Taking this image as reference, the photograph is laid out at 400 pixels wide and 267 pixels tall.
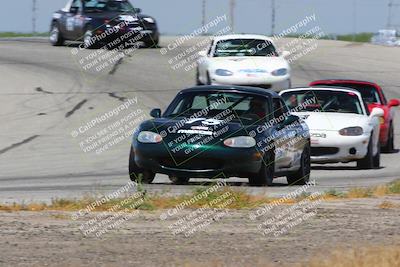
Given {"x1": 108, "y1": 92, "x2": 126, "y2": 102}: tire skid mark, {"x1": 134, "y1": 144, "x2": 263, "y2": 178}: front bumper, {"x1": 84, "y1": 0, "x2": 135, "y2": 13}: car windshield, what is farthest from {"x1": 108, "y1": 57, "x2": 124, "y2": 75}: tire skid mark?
{"x1": 134, "y1": 144, "x2": 263, "y2": 178}: front bumper

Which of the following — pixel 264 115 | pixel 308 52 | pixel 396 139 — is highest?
pixel 264 115

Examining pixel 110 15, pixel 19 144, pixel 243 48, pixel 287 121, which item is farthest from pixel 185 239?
pixel 110 15

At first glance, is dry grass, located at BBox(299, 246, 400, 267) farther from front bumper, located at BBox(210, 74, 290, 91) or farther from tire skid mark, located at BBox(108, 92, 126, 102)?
tire skid mark, located at BBox(108, 92, 126, 102)

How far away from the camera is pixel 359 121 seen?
67.6 feet

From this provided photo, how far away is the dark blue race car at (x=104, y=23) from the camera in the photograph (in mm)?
36469

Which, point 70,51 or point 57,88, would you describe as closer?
point 57,88

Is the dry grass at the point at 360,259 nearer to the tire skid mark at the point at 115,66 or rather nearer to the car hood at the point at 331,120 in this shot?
the car hood at the point at 331,120

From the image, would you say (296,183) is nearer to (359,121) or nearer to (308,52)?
(359,121)

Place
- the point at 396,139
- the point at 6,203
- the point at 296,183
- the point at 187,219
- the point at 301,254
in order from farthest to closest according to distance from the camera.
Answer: the point at 396,139
the point at 296,183
the point at 6,203
the point at 187,219
the point at 301,254

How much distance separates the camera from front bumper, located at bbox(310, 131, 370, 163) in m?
20.1

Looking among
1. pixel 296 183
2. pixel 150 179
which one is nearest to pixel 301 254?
pixel 150 179

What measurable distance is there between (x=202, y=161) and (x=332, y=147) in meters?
4.95

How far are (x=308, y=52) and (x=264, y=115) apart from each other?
26553 mm

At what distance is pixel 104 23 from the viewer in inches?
1430
